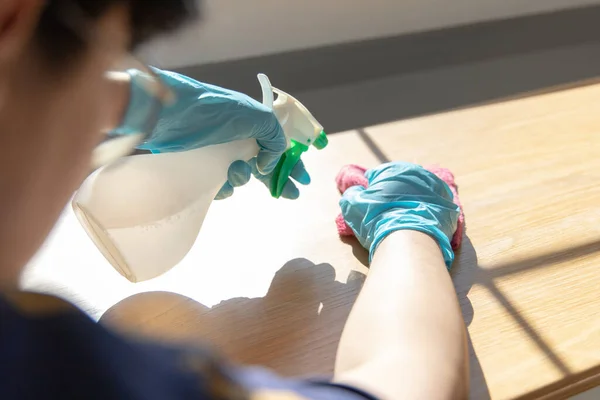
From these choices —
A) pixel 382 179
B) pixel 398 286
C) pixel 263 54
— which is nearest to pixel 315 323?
pixel 398 286

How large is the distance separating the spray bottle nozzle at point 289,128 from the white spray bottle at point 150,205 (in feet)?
0.25

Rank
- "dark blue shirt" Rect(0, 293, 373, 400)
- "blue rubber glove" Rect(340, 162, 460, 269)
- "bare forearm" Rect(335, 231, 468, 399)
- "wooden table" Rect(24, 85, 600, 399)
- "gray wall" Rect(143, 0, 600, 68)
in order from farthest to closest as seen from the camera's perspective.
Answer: "gray wall" Rect(143, 0, 600, 68)
"blue rubber glove" Rect(340, 162, 460, 269)
"wooden table" Rect(24, 85, 600, 399)
"bare forearm" Rect(335, 231, 468, 399)
"dark blue shirt" Rect(0, 293, 373, 400)

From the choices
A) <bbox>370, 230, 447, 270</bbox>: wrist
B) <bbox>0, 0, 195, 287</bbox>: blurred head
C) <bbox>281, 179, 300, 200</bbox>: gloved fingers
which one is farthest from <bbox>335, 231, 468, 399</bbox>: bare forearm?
<bbox>0, 0, 195, 287</bbox>: blurred head

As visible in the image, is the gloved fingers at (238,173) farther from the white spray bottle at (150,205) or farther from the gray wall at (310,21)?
the gray wall at (310,21)

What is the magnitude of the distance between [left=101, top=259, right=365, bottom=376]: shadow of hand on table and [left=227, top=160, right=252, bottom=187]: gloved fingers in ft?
0.42

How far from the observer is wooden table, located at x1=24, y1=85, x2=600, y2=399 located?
0.64m

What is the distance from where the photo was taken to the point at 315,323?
675mm

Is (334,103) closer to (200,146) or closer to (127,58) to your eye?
(200,146)

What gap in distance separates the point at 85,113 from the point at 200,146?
415 millimetres

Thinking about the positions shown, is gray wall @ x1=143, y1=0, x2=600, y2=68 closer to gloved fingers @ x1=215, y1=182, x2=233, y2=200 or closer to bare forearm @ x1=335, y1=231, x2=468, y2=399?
gloved fingers @ x1=215, y1=182, x2=233, y2=200

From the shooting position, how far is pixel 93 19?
12.1 inches

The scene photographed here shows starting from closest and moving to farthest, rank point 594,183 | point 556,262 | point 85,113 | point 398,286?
point 85,113, point 398,286, point 556,262, point 594,183

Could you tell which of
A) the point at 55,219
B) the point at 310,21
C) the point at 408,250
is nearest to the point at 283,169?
the point at 408,250

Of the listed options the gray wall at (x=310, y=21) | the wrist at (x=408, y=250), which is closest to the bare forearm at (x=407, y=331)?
the wrist at (x=408, y=250)
